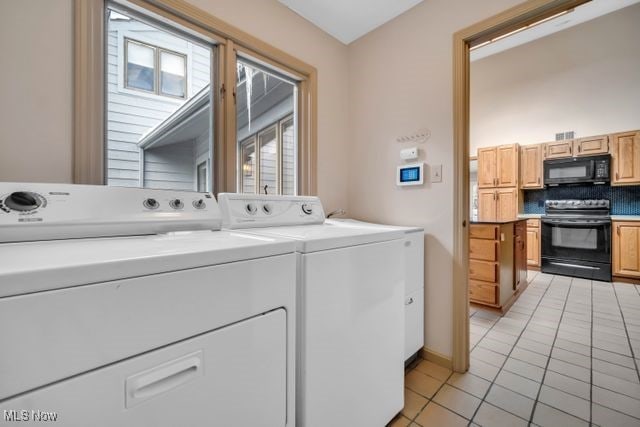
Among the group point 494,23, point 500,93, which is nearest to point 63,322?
point 494,23

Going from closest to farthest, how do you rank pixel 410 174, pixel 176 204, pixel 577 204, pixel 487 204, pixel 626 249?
pixel 176 204 → pixel 410 174 → pixel 626 249 → pixel 577 204 → pixel 487 204

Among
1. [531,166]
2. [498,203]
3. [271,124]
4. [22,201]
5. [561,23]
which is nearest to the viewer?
[22,201]

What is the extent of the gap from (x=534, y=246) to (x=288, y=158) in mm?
4466

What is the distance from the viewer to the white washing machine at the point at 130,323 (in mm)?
466

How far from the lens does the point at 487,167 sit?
16.6 feet

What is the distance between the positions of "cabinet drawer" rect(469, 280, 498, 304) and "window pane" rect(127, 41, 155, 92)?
315cm

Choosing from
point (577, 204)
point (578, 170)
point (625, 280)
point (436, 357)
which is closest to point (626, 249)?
point (625, 280)

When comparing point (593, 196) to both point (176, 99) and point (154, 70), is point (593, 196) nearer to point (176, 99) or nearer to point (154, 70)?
point (176, 99)

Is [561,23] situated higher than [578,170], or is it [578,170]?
[561,23]

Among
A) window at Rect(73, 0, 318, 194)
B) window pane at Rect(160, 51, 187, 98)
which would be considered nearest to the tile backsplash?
window at Rect(73, 0, 318, 194)

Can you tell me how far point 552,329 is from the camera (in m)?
2.28

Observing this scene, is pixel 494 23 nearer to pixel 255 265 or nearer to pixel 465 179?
pixel 465 179

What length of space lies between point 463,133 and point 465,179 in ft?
0.97

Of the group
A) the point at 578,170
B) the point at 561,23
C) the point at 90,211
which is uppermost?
the point at 561,23
